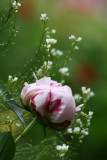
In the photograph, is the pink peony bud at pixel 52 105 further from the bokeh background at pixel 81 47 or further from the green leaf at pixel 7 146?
the bokeh background at pixel 81 47

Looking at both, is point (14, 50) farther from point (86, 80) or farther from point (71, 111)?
point (71, 111)

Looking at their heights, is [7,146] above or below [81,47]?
below

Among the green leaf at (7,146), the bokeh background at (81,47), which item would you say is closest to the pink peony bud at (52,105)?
the green leaf at (7,146)

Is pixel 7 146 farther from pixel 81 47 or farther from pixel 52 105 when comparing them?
pixel 81 47

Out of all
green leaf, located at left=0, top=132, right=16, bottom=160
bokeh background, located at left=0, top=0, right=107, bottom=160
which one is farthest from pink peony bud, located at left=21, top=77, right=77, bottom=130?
bokeh background, located at left=0, top=0, right=107, bottom=160

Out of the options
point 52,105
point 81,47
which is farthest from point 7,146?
point 81,47

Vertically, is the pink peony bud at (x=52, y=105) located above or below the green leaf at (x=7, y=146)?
above

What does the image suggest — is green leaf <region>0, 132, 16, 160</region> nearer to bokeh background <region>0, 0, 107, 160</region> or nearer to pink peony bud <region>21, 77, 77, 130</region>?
pink peony bud <region>21, 77, 77, 130</region>
